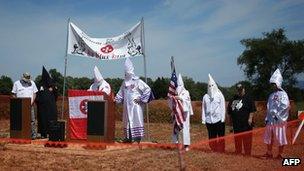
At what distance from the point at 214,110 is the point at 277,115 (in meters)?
1.64

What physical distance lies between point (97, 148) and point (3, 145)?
2.38m

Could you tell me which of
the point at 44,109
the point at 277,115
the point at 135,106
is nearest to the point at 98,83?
the point at 135,106

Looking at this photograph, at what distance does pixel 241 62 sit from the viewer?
2297 inches

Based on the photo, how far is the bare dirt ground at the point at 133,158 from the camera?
9781 millimetres

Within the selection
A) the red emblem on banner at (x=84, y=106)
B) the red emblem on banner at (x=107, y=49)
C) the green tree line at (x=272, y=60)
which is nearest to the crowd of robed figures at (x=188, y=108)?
the red emblem on banner at (x=84, y=106)

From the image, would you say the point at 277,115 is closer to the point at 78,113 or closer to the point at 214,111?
the point at 214,111

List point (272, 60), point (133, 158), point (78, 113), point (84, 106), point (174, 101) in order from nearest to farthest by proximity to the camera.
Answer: point (174, 101), point (133, 158), point (84, 106), point (78, 113), point (272, 60)

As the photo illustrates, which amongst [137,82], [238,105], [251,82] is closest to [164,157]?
[238,105]

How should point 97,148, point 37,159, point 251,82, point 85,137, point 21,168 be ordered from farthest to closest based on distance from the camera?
point 251,82, point 85,137, point 97,148, point 37,159, point 21,168

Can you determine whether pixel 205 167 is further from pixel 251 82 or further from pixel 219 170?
pixel 251 82

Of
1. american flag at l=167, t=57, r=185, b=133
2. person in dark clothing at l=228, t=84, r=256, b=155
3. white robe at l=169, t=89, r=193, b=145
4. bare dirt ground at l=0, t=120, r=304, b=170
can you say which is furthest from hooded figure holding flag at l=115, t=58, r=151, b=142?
american flag at l=167, t=57, r=185, b=133

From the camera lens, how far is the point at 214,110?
12.9m

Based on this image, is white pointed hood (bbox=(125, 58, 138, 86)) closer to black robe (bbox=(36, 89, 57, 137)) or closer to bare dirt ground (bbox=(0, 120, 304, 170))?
bare dirt ground (bbox=(0, 120, 304, 170))

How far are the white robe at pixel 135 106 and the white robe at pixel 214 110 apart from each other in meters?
1.58
